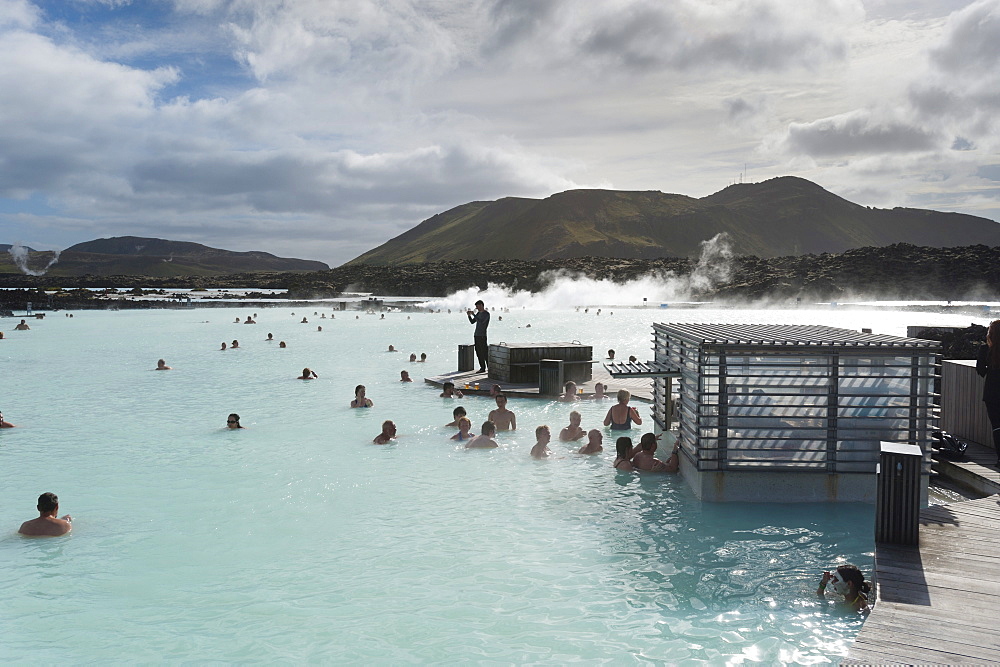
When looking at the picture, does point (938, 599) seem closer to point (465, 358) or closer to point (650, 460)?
point (650, 460)

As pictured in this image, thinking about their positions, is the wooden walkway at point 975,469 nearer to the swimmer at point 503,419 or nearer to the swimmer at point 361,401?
the swimmer at point 503,419

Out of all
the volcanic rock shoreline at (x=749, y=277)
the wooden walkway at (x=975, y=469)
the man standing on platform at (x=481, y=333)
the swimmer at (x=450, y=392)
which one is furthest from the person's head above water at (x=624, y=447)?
the volcanic rock shoreline at (x=749, y=277)

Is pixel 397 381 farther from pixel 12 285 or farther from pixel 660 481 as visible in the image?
pixel 12 285

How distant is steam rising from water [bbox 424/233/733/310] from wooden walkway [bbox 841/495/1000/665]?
232 ft

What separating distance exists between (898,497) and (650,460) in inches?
184

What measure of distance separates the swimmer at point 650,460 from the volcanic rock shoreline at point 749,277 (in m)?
69.6

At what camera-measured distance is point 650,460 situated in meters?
10.8

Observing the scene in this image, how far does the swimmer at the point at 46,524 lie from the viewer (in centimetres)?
888

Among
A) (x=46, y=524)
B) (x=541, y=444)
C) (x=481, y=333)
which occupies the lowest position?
(x=46, y=524)

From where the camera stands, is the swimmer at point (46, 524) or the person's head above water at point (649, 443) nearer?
the swimmer at point (46, 524)

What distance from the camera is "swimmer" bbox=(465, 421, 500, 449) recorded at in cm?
1295

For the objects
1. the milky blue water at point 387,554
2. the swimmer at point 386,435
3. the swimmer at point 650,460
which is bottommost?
the milky blue water at point 387,554

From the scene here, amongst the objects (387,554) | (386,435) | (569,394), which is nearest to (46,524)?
(387,554)

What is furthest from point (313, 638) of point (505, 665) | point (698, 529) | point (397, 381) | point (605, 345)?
point (605, 345)
